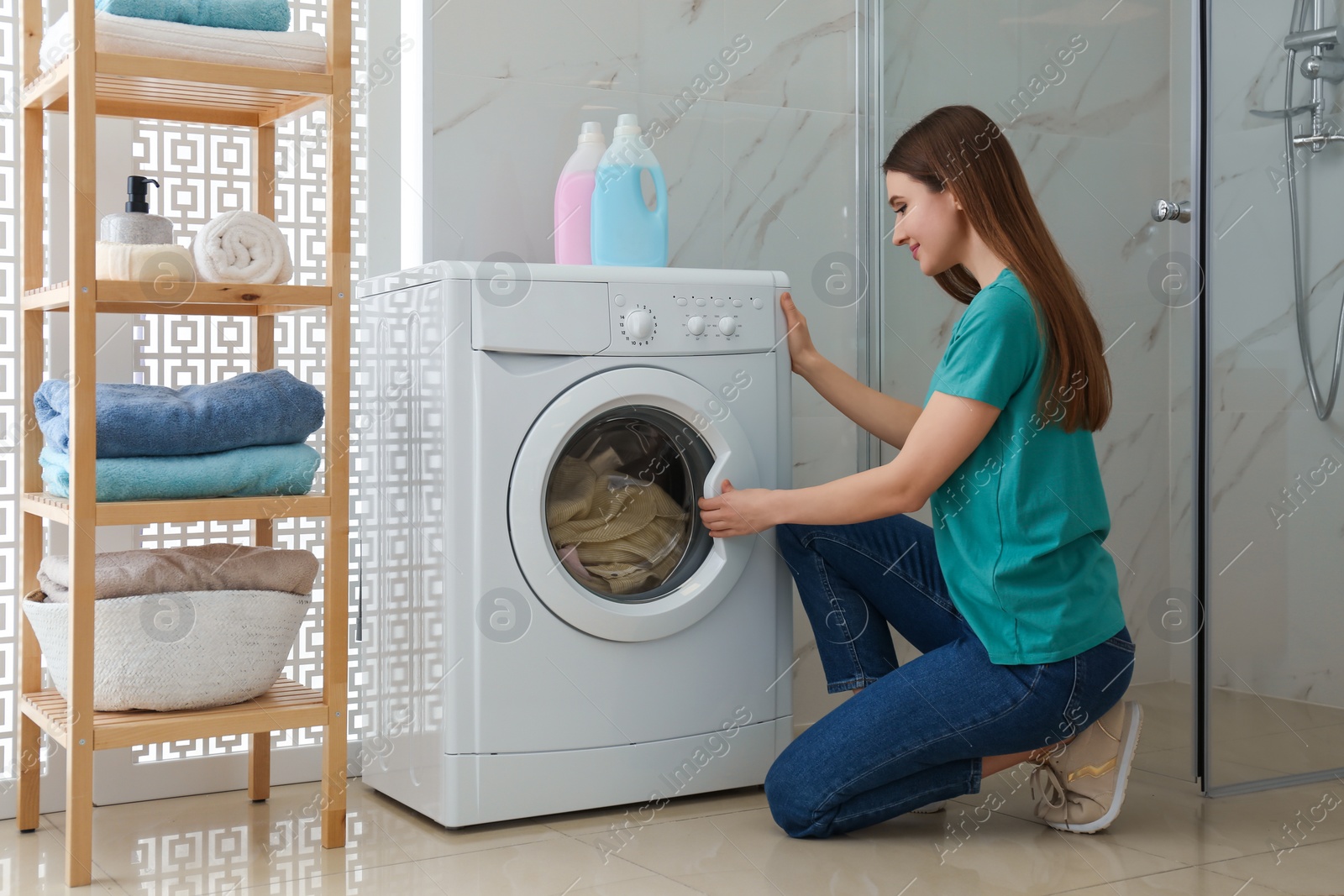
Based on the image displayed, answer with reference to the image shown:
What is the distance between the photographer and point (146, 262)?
1.58 meters

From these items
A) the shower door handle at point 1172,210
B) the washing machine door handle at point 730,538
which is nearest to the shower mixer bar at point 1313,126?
the shower door handle at point 1172,210

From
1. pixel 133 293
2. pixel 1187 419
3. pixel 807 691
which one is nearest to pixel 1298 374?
pixel 1187 419

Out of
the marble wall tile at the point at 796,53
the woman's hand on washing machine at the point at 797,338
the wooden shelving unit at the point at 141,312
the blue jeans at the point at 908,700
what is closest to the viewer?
the wooden shelving unit at the point at 141,312

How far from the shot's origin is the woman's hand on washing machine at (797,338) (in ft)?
6.44

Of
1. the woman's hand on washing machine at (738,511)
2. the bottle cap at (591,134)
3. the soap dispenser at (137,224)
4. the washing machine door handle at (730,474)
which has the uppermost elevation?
the bottle cap at (591,134)

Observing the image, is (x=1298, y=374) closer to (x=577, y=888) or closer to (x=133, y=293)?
(x=577, y=888)

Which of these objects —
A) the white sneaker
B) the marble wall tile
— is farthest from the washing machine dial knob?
the white sneaker

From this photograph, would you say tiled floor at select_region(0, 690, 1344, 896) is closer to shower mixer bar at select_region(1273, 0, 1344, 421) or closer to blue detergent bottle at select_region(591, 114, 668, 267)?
shower mixer bar at select_region(1273, 0, 1344, 421)

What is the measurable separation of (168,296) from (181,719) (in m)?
0.54

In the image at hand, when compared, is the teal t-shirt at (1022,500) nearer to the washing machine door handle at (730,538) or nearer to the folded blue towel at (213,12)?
the washing machine door handle at (730,538)

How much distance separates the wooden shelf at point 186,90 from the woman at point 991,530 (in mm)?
835

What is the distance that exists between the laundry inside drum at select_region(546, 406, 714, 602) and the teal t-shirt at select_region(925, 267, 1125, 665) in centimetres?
44

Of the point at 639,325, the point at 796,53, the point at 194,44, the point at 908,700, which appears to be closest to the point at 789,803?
the point at 908,700

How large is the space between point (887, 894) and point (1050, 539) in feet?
1.60
